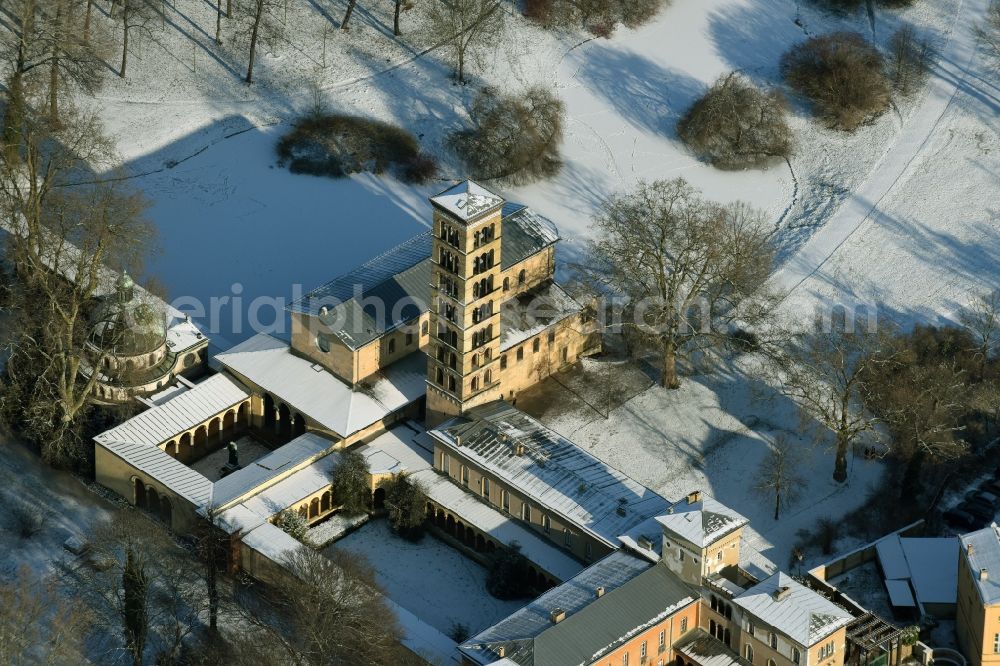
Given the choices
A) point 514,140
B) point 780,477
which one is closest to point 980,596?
point 780,477

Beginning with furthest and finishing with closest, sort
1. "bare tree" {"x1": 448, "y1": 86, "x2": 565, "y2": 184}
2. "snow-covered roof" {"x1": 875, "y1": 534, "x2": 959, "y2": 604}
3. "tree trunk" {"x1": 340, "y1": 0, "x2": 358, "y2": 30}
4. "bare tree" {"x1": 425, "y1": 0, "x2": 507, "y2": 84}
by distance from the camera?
"tree trunk" {"x1": 340, "y1": 0, "x2": 358, "y2": 30}
"bare tree" {"x1": 425, "y1": 0, "x2": 507, "y2": 84}
"bare tree" {"x1": 448, "y1": 86, "x2": 565, "y2": 184}
"snow-covered roof" {"x1": 875, "y1": 534, "x2": 959, "y2": 604}

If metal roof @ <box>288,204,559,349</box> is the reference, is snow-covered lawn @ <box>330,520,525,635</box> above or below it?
below

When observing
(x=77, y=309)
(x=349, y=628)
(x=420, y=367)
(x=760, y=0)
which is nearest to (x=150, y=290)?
(x=77, y=309)

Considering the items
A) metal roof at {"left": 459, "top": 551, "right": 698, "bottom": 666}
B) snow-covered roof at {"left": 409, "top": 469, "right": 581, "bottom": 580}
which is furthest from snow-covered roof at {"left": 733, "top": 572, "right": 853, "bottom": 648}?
snow-covered roof at {"left": 409, "top": 469, "right": 581, "bottom": 580}

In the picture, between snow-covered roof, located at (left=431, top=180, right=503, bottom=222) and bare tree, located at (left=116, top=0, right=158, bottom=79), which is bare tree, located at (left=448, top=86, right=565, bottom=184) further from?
snow-covered roof, located at (left=431, top=180, right=503, bottom=222)

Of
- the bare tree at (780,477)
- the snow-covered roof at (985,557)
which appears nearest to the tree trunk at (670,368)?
the bare tree at (780,477)

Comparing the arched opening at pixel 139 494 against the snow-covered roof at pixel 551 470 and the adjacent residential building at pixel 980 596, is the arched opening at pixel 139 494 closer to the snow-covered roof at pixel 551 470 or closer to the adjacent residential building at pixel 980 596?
the snow-covered roof at pixel 551 470

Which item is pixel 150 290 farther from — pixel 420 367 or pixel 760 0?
pixel 760 0
